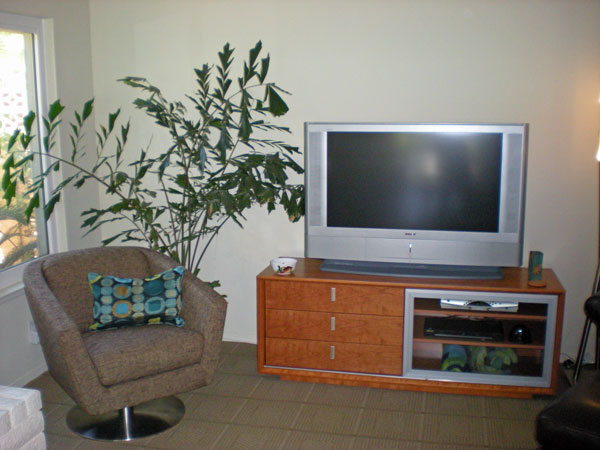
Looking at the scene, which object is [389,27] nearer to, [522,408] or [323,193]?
[323,193]

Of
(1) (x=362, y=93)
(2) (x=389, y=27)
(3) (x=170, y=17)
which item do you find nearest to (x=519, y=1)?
(2) (x=389, y=27)

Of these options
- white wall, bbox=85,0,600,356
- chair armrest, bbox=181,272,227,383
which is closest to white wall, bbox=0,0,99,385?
white wall, bbox=85,0,600,356

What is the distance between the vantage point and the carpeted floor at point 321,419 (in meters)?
2.78

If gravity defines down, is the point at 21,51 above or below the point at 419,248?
above

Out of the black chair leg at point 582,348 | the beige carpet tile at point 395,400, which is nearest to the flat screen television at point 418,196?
the black chair leg at point 582,348

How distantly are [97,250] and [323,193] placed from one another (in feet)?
4.11

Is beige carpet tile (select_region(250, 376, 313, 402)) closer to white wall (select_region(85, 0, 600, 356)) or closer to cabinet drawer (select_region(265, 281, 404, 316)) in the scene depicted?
cabinet drawer (select_region(265, 281, 404, 316))

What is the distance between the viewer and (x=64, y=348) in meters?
2.50

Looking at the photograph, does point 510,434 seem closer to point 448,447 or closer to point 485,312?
point 448,447

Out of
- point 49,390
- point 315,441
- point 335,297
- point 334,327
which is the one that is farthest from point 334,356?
point 49,390

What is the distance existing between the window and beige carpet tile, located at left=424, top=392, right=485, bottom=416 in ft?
7.70

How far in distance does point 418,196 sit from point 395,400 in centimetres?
109

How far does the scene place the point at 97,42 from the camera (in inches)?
156

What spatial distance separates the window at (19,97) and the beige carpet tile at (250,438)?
1497 millimetres
